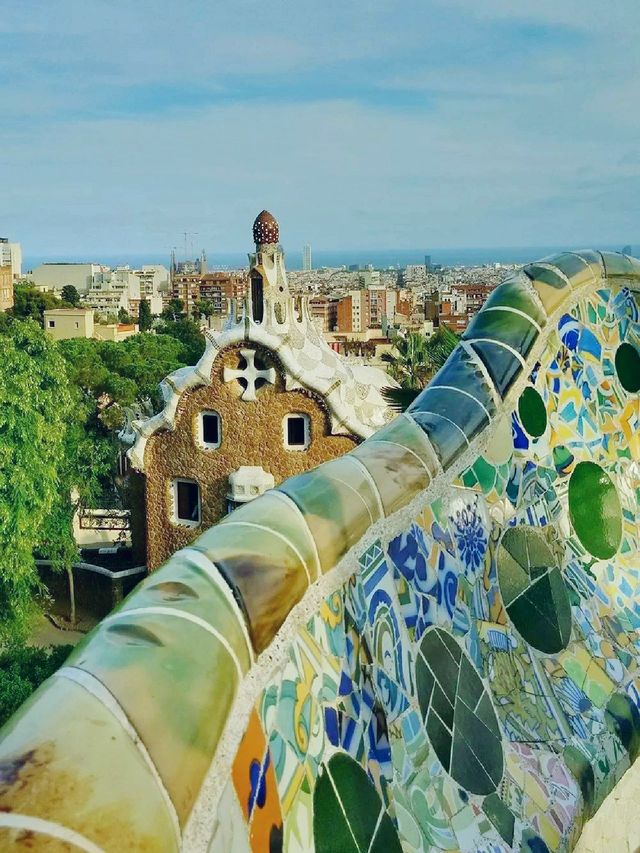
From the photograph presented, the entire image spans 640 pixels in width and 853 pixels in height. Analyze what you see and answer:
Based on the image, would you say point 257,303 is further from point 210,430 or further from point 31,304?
point 31,304

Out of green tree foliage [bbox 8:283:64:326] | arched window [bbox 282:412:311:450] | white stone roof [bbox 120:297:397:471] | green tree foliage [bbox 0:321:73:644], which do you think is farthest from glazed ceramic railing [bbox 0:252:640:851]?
green tree foliage [bbox 8:283:64:326]

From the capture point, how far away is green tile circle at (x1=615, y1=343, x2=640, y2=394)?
598 centimetres

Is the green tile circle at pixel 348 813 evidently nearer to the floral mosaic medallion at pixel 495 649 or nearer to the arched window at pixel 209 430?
the floral mosaic medallion at pixel 495 649

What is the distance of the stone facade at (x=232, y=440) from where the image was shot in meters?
13.2

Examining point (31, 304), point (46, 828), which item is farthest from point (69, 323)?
point (46, 828)

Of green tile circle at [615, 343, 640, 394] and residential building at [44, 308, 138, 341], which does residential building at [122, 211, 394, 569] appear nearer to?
green tile circle at [615, 343, 640, 394]

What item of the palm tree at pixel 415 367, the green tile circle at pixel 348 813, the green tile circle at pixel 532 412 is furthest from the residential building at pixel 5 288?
the green tile circle at pixel 348 813

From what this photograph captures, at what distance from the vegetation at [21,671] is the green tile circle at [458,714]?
6.40m

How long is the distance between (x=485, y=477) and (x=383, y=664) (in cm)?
148

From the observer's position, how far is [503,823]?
3783mm

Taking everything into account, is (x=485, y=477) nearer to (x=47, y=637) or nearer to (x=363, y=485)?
(x=363, y=485)

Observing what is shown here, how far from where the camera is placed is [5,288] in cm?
7331

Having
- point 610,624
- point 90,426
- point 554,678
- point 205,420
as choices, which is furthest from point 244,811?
point 90,426

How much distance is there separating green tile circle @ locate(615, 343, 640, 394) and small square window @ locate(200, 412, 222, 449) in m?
8.04
